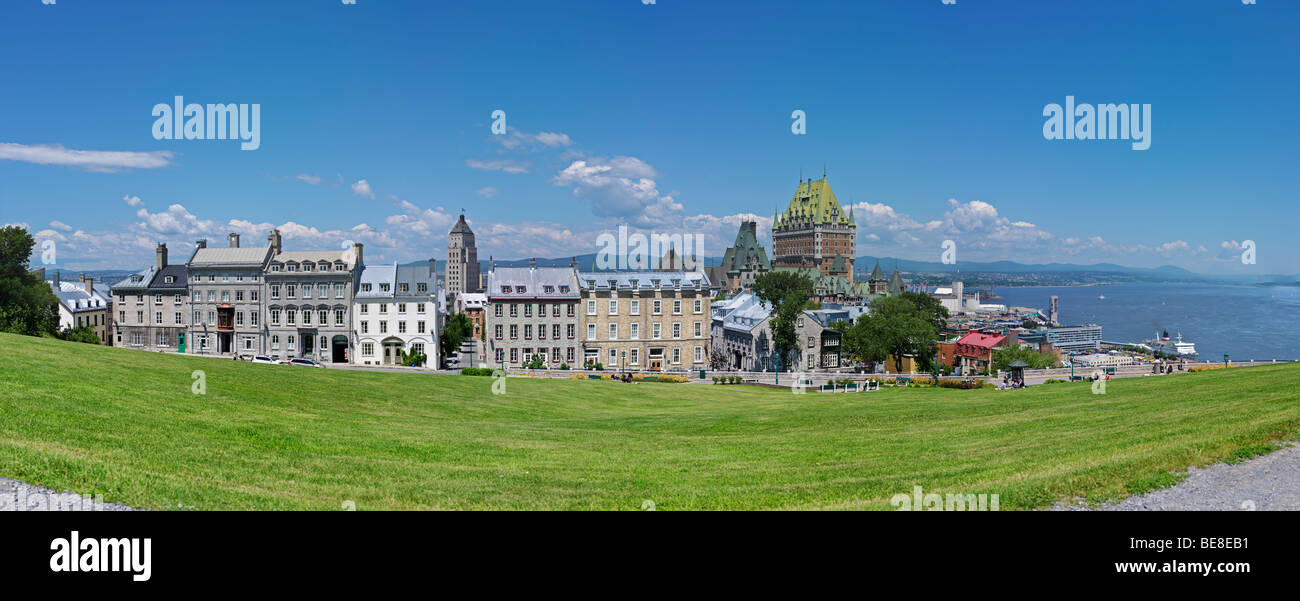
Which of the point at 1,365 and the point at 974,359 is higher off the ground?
the point at 1,365

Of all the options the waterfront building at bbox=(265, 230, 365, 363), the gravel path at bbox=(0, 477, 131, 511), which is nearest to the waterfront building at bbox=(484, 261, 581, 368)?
the waterfront building at bbox=(265, 230, 365, 363)

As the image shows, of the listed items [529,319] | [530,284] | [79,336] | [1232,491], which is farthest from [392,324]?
[1232,491]

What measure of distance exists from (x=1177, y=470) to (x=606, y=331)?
7091 cm

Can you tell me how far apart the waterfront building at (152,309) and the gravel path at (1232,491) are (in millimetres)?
97080

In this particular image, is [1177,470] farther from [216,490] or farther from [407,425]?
[407,425]

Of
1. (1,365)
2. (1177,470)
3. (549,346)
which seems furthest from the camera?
(549,346)

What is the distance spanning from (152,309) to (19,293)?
16.2 meters

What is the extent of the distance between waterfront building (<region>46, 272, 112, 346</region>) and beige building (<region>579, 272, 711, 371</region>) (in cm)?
6933

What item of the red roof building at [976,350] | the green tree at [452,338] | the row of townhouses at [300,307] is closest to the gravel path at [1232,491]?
the row of townhouses at [300,307]

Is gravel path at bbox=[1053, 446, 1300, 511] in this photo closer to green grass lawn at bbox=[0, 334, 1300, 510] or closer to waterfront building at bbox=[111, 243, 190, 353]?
green grass lawn at bbox=[0, 334, 1300, 510]

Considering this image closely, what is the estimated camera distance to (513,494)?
49.3 ft

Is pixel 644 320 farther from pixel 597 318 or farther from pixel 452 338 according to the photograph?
pixel 452 338

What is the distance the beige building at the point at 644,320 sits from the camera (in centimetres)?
8356
